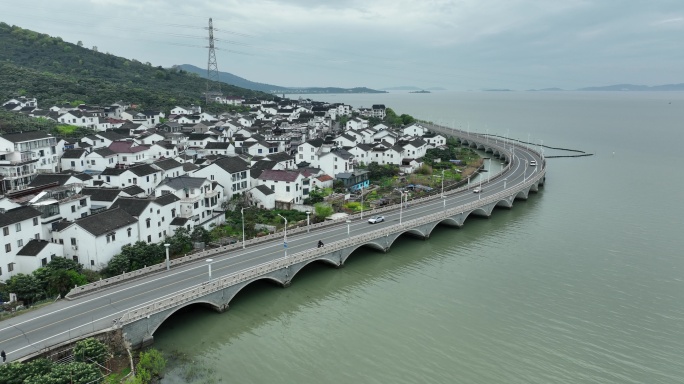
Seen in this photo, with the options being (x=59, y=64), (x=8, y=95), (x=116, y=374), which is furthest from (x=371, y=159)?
(x=59, y=64)

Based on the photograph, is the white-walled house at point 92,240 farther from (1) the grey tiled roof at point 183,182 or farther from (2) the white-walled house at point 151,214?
(1) the grey tiled roof at point 183,182

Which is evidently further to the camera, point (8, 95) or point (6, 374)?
point (8, 95)

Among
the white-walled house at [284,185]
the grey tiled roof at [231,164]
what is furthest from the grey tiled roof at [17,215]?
the white-walled house at [284,185]

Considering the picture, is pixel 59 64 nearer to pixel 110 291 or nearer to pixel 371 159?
pixel 371 159

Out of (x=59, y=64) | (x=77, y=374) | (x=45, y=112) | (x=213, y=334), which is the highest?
(x=59, y=64)

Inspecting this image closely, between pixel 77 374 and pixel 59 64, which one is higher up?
pixel 59 64

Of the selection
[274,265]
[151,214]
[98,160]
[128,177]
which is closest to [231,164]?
[128,177]
